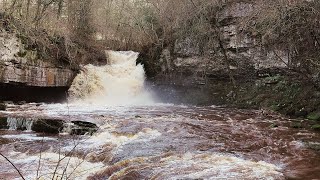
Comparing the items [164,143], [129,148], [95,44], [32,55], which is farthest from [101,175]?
[95,44]

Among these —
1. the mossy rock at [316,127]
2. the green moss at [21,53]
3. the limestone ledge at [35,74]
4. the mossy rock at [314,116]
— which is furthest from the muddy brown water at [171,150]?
the green moss at [21,53]

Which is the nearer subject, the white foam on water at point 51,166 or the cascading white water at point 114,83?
the white foam on water at point 51,166

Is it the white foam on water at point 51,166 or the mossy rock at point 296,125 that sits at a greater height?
the mossy rock at point 296,125

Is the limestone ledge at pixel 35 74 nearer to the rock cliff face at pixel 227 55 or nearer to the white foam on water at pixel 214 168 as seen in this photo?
the rock cliff face at pixel 227 55

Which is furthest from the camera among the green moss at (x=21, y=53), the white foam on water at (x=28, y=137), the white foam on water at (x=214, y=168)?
the green moss at (x=21, y=53)

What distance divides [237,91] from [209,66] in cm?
184

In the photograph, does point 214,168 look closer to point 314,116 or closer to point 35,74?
point 314,116

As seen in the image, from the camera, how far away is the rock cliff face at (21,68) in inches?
591

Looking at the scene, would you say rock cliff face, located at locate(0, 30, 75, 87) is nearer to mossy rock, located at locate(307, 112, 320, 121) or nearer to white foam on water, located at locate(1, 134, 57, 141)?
white foam on water, located at locate(1, 134, 57, 141)

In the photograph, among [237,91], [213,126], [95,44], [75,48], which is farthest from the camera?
[95,44]

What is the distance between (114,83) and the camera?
18969 millimetres

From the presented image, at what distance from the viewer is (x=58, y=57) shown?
16.9 metres

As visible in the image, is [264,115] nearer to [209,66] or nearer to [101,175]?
[209,66]

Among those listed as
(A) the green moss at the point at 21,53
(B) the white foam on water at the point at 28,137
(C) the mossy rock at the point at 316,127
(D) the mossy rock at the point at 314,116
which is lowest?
(B) the white foam on water at the point at 28,137
